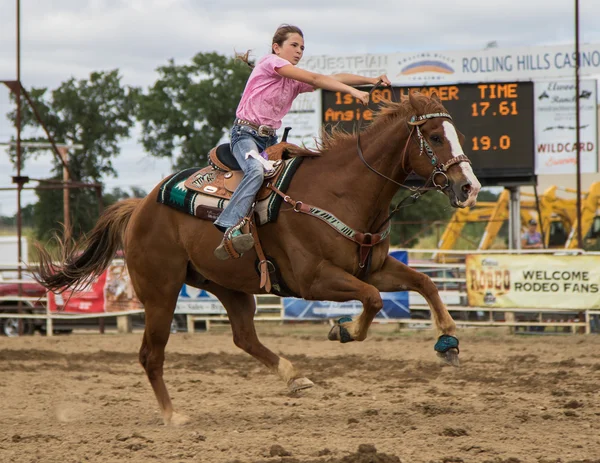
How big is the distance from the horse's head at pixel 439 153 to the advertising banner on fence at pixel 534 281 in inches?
321

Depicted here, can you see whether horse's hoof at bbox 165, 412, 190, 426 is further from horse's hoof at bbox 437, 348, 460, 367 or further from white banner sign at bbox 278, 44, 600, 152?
white banner sign at bbox 278, 44, 600, 152

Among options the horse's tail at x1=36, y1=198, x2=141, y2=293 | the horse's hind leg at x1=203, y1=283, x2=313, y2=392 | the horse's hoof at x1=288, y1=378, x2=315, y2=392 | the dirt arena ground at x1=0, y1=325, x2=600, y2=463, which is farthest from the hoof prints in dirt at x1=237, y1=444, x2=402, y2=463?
the horse's tail at x1=36, y1=198, x2=141, y2=293

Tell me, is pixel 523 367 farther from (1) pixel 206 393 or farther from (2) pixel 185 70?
(2) pixel 185 70

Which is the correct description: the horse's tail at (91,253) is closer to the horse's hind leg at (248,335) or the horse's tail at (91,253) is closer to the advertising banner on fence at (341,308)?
the horse's hind leg at (248,335)

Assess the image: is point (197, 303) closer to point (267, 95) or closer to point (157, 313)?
point (157, 313)

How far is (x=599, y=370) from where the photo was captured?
358 inches

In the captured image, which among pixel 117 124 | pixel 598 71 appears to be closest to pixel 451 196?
pixel 598 71

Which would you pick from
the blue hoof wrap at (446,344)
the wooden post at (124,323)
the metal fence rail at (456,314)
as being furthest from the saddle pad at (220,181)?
the wooden post at (124,323)

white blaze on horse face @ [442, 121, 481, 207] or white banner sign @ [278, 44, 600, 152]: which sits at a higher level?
white banner sign @ [278, 44, 600, 152]

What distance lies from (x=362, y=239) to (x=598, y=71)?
25.0m

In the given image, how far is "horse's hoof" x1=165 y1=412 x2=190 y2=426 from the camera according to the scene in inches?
256

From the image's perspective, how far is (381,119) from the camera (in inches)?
245

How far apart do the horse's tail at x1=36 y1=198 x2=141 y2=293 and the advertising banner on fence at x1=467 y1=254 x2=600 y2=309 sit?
780 centimetres

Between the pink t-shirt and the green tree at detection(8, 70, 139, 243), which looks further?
the green tree at detection(8, 70, 139, 243)
